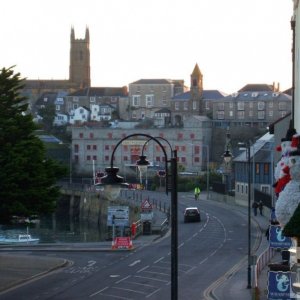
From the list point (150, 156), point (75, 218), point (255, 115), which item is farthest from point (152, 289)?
point (255, 115)

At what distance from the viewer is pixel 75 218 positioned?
120938 mm

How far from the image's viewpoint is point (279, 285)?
24.5 meters

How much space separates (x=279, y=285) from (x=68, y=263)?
2771cm

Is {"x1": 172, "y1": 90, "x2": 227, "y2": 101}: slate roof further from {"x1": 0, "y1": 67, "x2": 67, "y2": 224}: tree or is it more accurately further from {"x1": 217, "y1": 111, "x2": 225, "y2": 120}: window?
{"x1": 0, "y1": 67, "x2": 67, "y2": 224}: tree

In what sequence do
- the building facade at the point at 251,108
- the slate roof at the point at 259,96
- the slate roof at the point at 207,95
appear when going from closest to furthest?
the slate roof at the point at 259,96, the building facade at the point at 251,108, the slate roof at the point at 207,95

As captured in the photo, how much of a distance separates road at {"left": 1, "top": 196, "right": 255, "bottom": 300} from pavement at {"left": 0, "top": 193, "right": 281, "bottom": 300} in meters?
0.53

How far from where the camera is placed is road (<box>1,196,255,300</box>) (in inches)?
1575

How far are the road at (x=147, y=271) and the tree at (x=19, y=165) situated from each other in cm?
349

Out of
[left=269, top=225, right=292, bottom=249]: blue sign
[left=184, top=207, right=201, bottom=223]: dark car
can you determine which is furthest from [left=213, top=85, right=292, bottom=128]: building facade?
[left=269, top=225, right=292, bottom=249]: blue sign

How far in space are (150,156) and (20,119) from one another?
316ft

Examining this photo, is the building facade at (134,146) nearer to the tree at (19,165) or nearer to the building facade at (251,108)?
the building facade at (251,108)

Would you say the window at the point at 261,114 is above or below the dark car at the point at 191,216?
above

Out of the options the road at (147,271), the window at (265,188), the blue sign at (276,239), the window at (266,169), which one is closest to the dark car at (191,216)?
the road at (147,271)

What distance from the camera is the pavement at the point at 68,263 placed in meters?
39.2
